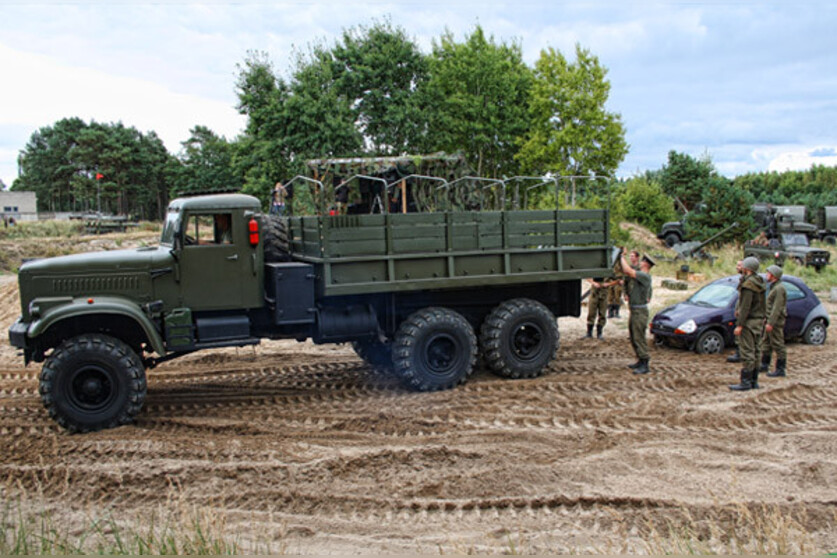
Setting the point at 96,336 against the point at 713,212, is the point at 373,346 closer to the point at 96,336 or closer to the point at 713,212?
the point at 96,336

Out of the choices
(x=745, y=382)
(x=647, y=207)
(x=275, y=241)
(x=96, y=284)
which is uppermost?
(x=647, y=207)

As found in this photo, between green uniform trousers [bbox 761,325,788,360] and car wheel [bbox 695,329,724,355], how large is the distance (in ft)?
3.68

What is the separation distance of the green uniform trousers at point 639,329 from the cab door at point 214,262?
508cm

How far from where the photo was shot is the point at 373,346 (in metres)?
9.66

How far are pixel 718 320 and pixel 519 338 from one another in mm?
3410

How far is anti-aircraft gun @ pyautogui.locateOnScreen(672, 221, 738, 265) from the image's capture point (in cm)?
2415

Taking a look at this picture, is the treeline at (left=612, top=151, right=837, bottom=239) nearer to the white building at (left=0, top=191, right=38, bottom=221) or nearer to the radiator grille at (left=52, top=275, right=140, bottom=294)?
the radiator grille at (left=52, top=275, right=140, bottom=294)

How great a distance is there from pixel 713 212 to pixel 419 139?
12.2m

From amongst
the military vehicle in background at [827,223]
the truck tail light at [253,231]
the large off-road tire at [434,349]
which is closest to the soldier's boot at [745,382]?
the large off-road tire at [434,349]

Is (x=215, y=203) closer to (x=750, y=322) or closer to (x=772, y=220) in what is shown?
(x=750, y=322)

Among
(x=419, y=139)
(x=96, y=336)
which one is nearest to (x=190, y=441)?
(x=96, y=336)

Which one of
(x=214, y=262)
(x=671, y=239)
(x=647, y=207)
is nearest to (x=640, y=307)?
(x=214, y=262)

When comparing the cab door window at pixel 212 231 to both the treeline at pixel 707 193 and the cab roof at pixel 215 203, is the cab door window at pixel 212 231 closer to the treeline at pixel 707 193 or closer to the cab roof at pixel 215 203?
the cab roof at pixel 215 203

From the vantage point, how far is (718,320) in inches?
414
